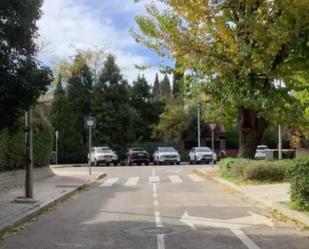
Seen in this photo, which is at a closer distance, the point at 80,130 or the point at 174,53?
the point at 174,53

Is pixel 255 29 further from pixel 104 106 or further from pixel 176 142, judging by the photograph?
pixel 176 142

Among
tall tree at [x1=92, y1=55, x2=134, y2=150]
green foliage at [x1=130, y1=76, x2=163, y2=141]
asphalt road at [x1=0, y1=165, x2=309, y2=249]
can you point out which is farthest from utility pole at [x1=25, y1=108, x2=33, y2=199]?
green foliage at [x1=130, y1=76, x2=163, y2=141]

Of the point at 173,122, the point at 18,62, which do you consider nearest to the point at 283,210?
the point at 18,62

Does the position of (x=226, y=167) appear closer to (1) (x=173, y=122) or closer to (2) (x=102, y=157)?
(2) (x=102, y=157)

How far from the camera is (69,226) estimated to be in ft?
45.5

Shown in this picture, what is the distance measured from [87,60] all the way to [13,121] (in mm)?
62466

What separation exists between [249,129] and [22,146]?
10363mm

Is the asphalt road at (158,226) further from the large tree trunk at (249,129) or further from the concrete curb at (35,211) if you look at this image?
the large tree trunk at (249,129)

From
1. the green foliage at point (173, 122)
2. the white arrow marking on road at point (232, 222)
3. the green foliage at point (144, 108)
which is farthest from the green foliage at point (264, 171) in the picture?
the green foliage at point (144, 108)

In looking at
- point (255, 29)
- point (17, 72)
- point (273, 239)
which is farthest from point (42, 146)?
point (273, 239)

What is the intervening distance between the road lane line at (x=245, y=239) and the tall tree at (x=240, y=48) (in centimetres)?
1098

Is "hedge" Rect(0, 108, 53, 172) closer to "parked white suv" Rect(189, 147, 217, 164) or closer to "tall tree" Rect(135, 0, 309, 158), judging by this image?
"tall tree" Rect(135, 0, 309, 158)

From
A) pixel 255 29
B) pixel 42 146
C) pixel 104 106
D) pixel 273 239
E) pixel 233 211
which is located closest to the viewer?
pixel 273 239

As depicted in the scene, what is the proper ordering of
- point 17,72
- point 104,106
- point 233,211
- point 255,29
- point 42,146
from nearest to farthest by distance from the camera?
point 17,72
point 233,211
point 255,29
point 42,146
point 104,106
